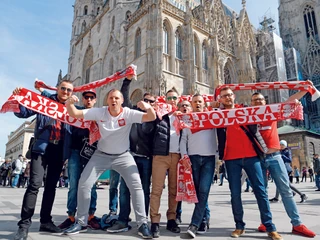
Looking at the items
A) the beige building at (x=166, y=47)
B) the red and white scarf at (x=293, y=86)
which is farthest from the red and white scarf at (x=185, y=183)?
the beige building at (x=166, y=47)

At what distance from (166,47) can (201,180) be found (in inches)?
741

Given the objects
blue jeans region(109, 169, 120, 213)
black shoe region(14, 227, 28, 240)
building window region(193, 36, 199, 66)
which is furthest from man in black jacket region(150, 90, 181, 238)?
building window region(193, 36, 199, 66)

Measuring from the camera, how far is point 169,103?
3.84 m

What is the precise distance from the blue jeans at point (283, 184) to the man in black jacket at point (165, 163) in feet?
4.19

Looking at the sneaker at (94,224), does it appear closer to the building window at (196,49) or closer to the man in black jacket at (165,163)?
the man in black jacket at (165,163)

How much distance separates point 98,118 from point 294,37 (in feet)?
147

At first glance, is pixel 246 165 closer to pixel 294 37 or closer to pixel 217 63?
pixel 217 63

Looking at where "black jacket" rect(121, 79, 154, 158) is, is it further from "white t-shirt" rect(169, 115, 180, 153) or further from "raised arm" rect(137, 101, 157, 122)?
"raised arm" rect(137, 101, 157, 122)

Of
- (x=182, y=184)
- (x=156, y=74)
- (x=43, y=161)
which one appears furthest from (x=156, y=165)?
(x=156, y=74)

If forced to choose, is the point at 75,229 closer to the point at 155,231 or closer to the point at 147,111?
the point at 155,231

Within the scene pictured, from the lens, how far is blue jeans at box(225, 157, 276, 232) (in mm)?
2977

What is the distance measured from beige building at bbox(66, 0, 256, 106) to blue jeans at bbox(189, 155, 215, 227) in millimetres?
15105

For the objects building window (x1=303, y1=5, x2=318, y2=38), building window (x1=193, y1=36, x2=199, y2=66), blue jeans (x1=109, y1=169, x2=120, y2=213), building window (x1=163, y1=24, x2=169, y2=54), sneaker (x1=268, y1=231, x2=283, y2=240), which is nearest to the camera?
sneaker (x1=268, y1=231, x2=283, y2=240)

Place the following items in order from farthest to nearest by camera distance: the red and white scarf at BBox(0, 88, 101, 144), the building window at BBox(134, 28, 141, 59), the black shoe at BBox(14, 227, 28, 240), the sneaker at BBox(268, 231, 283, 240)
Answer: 1. the building window at BBox(134, 28, 141, 59)
2. the red and white scarf at BBox(0, 88, 101, 144)
3. the sneaker at BBox(268, 231, 283, 240)
4. the black shoe at BBox(14, 227, 28, 240)
